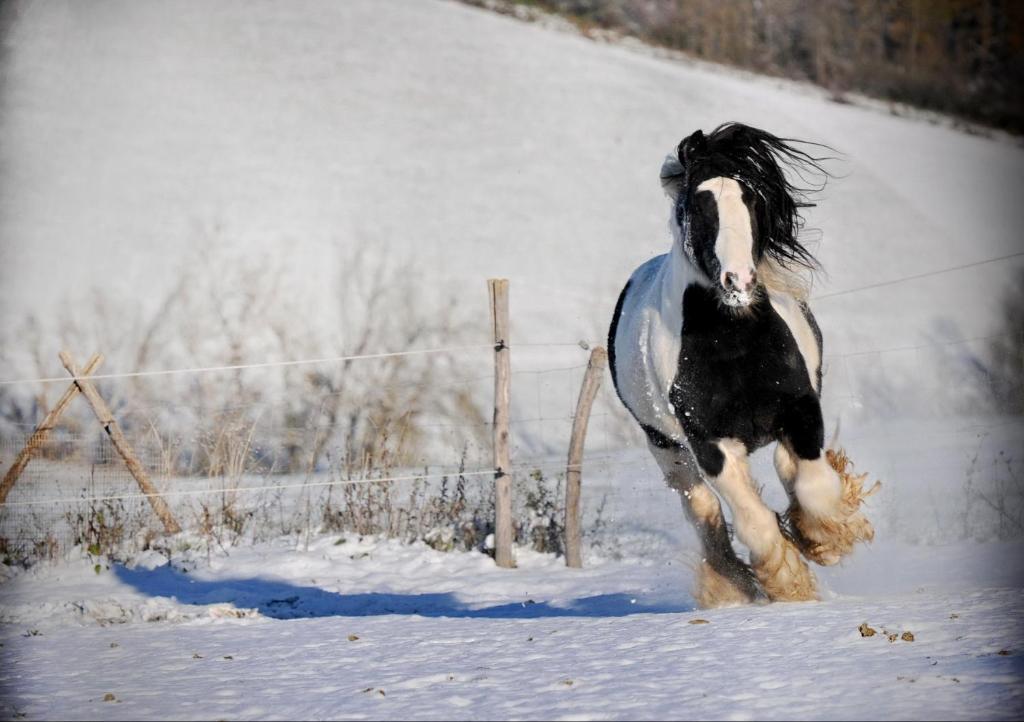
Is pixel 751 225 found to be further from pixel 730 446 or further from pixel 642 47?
pixel 642 47

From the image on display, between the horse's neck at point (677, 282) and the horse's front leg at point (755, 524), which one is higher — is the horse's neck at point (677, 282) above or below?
above

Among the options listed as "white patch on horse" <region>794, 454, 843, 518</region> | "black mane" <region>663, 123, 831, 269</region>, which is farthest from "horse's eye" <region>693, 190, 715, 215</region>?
"white patch on horse" <region>794, 454, 843, 518</region>

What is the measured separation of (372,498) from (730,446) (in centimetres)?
504

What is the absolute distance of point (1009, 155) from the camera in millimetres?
21703

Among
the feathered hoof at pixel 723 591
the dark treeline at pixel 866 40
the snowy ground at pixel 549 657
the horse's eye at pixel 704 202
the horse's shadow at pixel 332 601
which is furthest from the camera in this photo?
the dark treeline at pixel 866 40

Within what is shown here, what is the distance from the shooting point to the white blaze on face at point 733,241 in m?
4.47

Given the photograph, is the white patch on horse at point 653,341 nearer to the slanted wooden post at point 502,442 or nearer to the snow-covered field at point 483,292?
the snow-covered field at point 483,292

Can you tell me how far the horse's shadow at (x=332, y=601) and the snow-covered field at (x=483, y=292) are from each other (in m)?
0.04

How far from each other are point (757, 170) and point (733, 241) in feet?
2.29

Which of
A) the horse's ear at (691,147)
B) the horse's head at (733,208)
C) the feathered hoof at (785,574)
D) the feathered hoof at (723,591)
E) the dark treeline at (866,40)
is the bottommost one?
the feathered hoof at (723,591)

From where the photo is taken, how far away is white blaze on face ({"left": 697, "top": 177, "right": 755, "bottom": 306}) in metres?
4.47

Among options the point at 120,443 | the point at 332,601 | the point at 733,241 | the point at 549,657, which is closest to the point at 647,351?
the point at 733,241

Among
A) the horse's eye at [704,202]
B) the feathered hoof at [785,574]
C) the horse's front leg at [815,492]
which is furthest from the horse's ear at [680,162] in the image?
the feathered hoof at [785,574]

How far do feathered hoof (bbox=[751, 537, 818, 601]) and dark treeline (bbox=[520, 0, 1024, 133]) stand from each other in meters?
20.5
